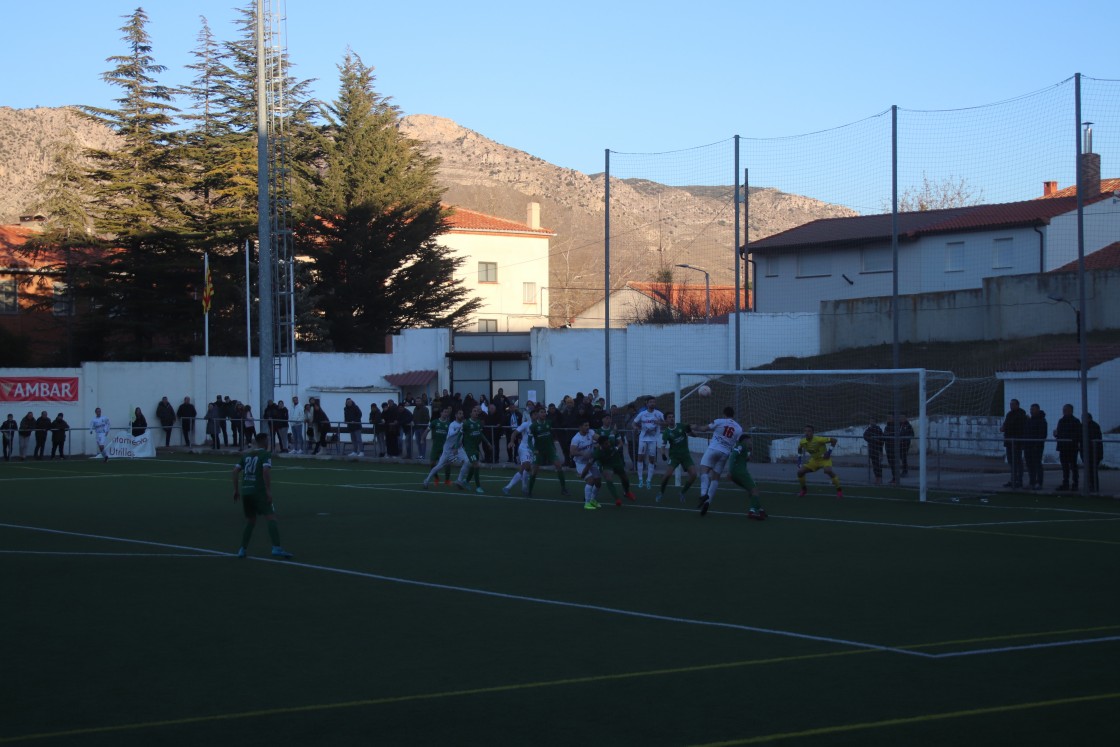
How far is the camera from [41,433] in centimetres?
3844

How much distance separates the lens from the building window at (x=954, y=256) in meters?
44.9

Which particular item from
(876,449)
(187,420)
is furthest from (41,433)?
(876,449)

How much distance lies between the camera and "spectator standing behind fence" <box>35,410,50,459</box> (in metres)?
38.2

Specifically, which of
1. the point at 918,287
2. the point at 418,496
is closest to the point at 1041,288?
the point at 918,287

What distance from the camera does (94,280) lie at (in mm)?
53688

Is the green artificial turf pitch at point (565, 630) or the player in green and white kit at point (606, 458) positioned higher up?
the player in green and white kit at point (606, 458)

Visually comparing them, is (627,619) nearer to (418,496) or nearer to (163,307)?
(418,496)

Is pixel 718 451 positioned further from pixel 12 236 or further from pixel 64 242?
pixel 12 236

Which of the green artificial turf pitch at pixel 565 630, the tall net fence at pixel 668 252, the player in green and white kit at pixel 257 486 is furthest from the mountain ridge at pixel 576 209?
the player in green and white kit at pixel 257 486

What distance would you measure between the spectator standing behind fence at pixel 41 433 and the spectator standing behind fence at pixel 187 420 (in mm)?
4764

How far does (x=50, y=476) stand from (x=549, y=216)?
132m

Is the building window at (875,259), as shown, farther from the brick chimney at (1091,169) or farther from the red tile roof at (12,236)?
the red tile roof at (12,236)

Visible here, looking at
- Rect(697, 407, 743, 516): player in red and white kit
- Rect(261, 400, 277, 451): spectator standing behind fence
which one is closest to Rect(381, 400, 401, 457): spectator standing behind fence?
Rect(261, 400, 277, 451): spectator standing behind fence

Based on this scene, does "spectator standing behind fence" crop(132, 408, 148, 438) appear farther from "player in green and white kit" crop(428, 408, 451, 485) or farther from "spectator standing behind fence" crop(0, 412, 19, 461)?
"player in green and white kit" crop(428, 408, 451, 485)
